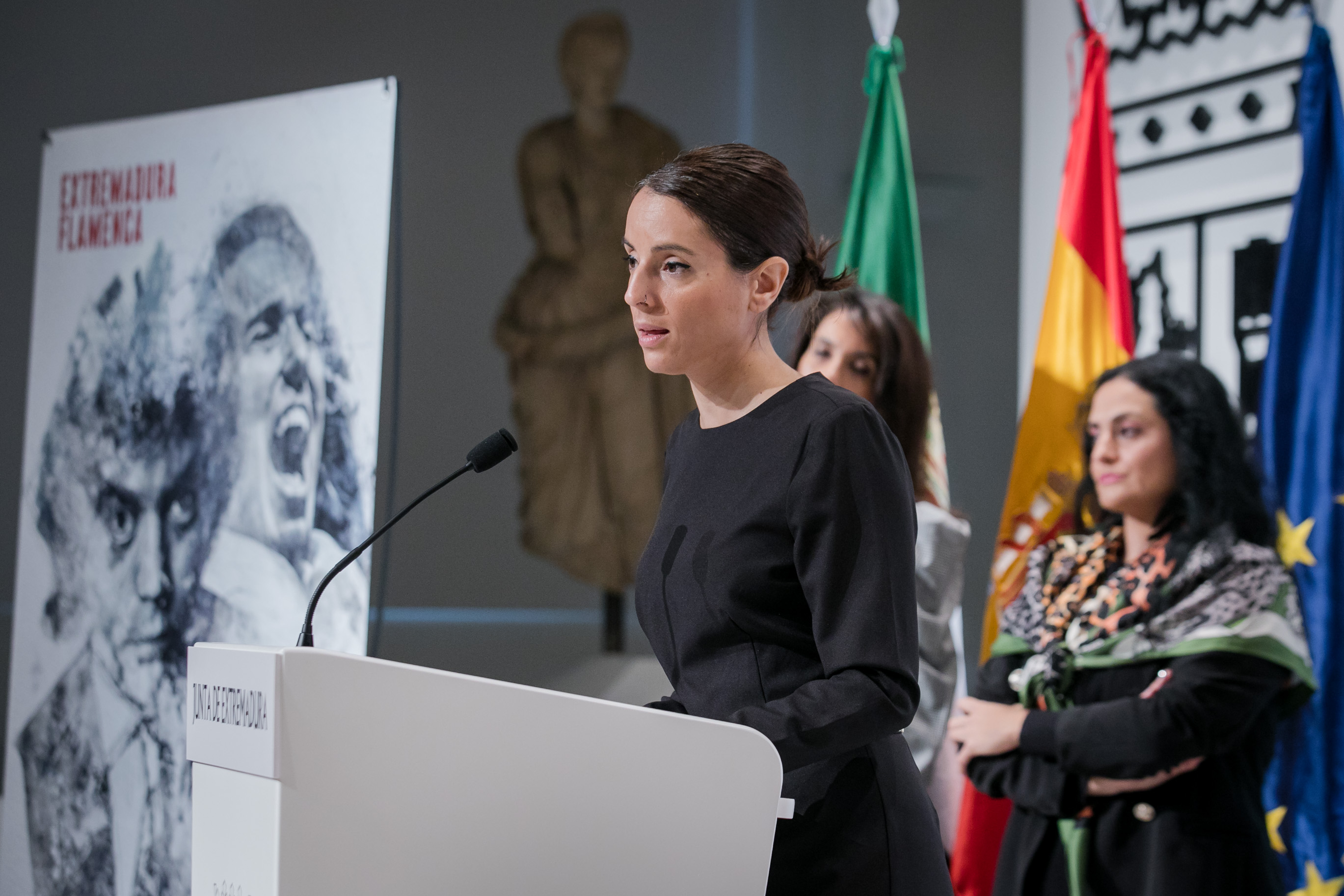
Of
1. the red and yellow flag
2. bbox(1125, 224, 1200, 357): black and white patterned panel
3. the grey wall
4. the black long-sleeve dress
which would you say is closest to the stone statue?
the grey wall

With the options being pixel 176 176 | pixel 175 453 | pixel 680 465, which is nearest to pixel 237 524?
pixel 175 453

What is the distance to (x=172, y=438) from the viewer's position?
2.35 m

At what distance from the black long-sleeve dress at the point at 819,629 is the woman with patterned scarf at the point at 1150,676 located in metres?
1.18

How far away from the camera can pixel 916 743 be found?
2271mm

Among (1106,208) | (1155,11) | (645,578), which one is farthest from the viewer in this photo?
(1155,11)

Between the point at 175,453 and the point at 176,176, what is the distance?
1.86 feet

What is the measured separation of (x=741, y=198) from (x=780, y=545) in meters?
0.33

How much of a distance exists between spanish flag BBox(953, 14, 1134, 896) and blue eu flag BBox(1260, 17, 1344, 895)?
39 centimetres

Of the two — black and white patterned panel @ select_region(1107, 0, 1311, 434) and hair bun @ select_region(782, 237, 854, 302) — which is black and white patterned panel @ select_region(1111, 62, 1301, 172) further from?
hair bun @ select_region(782, 237, 854, 302)

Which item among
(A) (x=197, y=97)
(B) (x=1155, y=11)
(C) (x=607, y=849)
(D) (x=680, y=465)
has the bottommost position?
(C) (x=607, y=849)

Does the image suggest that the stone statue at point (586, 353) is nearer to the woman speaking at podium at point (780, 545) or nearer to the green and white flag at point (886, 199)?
the green and white flag at point (886, 199)

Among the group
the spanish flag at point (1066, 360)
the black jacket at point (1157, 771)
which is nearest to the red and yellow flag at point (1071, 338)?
the spanish flag at point (1066, 360)

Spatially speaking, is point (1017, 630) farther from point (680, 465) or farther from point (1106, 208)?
point (680, 465)

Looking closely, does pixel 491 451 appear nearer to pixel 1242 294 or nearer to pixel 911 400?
pixel 911 400
